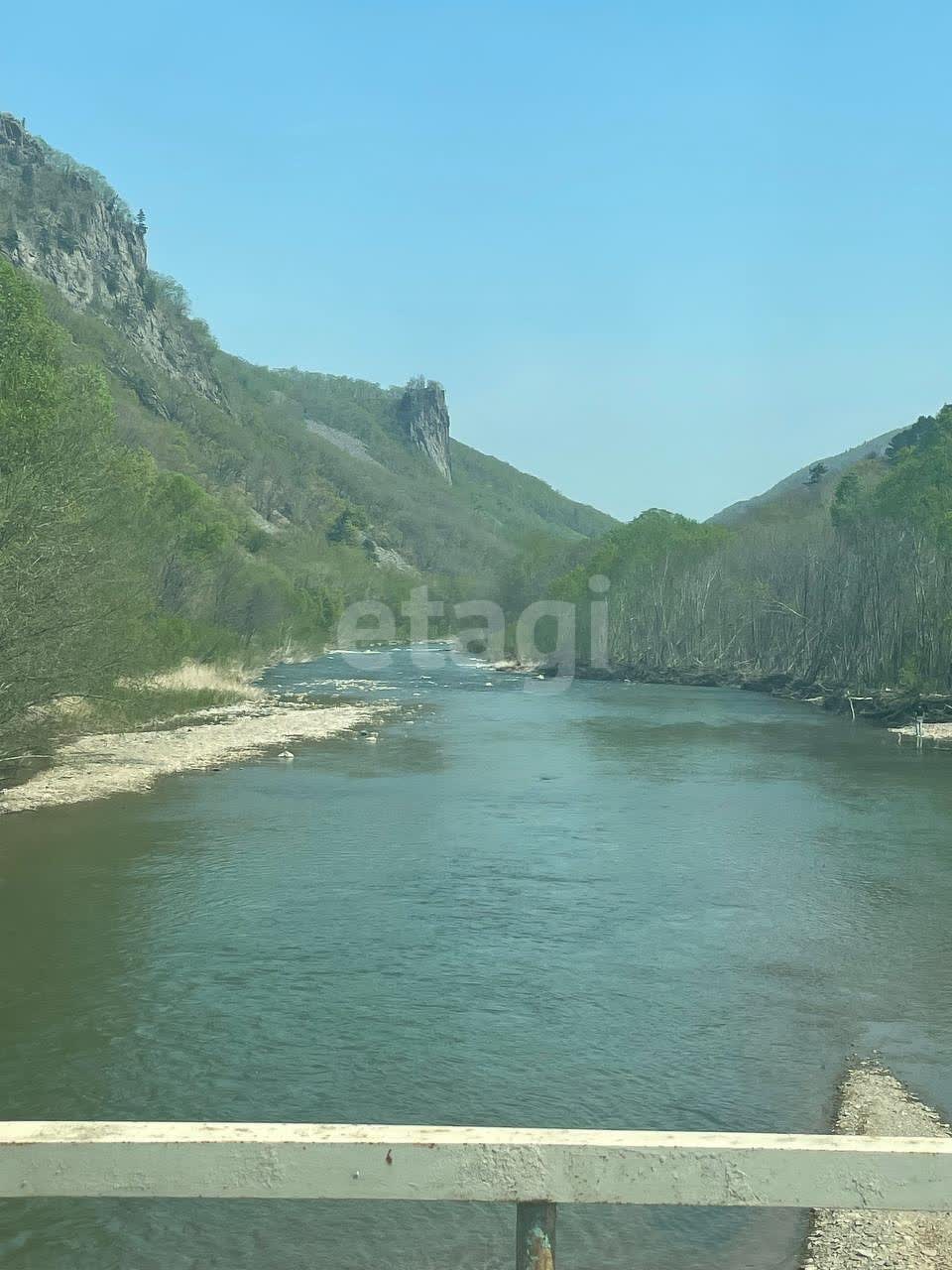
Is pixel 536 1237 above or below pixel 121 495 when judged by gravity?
below

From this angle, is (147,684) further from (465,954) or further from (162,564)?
(465,954)

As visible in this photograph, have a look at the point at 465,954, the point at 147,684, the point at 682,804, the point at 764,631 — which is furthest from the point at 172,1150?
the point at 764,631

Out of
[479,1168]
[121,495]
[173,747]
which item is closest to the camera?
[479,1168]

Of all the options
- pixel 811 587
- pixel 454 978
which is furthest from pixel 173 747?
pixel 811 587

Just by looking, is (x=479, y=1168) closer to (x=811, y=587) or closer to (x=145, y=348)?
(x=811, y=587)

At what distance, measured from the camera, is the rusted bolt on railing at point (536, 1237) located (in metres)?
4.21

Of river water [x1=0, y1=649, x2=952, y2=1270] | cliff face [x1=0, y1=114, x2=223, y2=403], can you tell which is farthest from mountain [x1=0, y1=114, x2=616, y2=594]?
river water [x1=0, y1=649, x2=952, y2=1270]

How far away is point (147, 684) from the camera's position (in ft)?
134

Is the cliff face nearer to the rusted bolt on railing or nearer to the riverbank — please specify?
the riverbank

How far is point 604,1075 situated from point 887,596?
5674 cm

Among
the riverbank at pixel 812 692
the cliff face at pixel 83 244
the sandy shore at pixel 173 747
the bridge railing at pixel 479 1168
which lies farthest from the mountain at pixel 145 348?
the bridge railing at pixel 479 1168

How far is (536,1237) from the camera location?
4219 millimetres

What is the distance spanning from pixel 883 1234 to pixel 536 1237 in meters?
5.91

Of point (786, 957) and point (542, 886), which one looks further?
point (542, 886)
